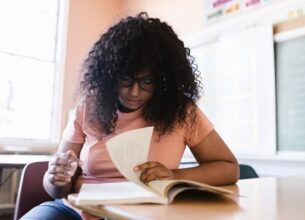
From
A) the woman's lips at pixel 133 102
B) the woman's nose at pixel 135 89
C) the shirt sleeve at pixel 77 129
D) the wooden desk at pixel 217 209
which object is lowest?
the wooden desk at pixel 217 209

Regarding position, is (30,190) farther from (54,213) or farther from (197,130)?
(197,130)

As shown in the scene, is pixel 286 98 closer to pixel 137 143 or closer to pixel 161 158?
pixel 161 158

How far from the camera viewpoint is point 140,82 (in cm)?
97

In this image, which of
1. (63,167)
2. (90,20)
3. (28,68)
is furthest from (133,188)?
(90,20)

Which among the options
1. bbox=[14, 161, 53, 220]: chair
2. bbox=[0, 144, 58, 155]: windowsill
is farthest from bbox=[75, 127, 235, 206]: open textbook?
bbox=[0, 144, 58, 155]: windowsill

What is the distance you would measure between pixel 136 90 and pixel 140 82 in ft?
0.10

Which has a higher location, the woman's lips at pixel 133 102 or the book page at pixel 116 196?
the woman's lips at pixel 133 102

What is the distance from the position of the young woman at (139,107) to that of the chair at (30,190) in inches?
10.5

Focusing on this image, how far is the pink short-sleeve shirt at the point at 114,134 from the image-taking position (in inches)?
38.1

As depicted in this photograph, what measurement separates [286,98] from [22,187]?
1.70m

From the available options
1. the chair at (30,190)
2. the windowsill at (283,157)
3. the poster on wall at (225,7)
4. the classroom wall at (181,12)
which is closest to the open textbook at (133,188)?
the chair at (30,190)

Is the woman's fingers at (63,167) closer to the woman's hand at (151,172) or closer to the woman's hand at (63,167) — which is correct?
the woman's hand at (63,167)

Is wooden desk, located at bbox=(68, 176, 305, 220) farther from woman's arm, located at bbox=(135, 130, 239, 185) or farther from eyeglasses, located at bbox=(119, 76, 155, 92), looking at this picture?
eyeglasses, located at bbox=(119, 76, 155, 92)

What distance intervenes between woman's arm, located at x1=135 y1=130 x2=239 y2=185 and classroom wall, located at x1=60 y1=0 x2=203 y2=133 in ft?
6.95
